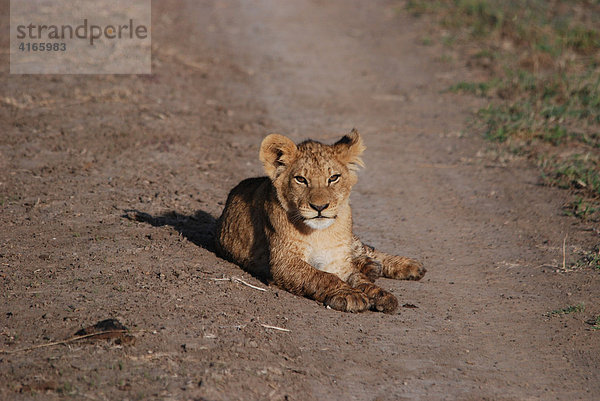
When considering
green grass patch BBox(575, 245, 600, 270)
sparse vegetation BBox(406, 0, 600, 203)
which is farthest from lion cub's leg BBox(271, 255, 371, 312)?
sparse vegetation BBox(406, 0, 600, 203)

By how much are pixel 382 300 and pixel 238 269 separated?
127 cm

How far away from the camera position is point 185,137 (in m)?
10.1

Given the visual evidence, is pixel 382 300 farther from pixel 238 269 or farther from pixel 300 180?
pixel 238 269

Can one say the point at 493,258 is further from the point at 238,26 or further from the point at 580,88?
the point at 238,26

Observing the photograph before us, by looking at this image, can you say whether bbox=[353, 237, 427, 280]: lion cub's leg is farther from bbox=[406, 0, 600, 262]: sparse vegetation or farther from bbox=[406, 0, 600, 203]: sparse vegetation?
bbox=[406, 0, 600, 203]: sparse vegetation

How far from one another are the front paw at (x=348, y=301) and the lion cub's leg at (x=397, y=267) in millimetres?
818

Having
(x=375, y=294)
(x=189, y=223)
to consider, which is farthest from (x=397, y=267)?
(x=189, y=223)

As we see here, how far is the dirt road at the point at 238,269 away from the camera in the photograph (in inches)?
187

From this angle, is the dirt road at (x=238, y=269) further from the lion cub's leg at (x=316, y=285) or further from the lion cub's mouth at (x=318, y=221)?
the lion cub's mouth at (x=318, y=221)

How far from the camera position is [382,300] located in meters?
5.80

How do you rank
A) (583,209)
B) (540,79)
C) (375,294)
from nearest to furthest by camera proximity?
1. (375,294)
2. (583,209)
3. (540,79)

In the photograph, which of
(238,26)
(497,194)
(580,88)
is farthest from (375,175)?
(238,26)

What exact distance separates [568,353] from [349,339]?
1.50m

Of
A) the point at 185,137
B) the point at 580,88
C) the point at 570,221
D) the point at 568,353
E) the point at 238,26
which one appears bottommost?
the point at 568,353
